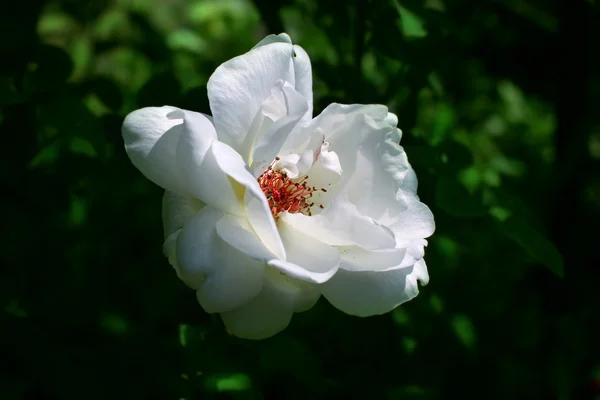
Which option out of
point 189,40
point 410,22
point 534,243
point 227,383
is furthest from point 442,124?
point 189,40

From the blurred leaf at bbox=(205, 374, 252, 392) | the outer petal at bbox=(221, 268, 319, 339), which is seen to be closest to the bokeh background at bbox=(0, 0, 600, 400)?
the blurred leaf at bbox=(205, 374, 252, 392)

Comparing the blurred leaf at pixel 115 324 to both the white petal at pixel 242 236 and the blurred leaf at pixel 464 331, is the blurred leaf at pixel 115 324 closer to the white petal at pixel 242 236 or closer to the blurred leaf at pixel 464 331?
the white petal at pixel 242 236

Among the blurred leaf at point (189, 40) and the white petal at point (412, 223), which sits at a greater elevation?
the white petal at point (412, 223)

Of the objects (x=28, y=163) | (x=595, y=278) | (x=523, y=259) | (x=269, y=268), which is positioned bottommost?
(x=595, y=278)

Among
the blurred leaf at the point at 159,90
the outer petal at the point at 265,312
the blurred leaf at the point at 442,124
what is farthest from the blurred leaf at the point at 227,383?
the blurred leaf at the point at 442,124

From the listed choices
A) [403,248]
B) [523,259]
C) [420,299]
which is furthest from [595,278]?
[403,248]

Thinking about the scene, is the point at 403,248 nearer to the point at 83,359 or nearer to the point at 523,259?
the point at 83,359
